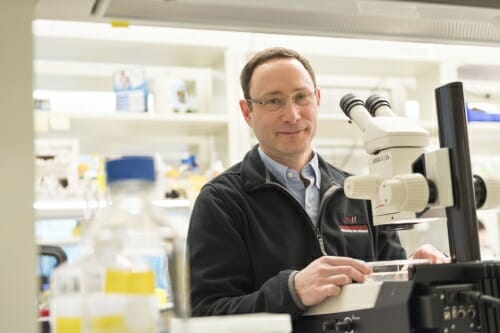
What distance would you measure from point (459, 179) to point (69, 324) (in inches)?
24.8

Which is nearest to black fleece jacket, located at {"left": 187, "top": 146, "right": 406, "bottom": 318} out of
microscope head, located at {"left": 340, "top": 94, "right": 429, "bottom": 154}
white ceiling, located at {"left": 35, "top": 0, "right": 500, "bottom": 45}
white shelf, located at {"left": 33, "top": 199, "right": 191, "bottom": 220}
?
Result: microscope head, located at {"left": 340, "top": 94, "right": 429, "bottom": 154}

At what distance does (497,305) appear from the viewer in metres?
0.92

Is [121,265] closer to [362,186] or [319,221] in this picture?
[362,186]

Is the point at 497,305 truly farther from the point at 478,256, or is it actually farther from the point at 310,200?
the point at 310,200

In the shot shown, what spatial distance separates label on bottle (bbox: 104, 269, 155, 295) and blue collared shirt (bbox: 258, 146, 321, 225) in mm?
1023

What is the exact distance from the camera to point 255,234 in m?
1.58

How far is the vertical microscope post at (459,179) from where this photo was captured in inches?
40.6

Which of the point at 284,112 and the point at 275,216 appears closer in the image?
the point at 275,216

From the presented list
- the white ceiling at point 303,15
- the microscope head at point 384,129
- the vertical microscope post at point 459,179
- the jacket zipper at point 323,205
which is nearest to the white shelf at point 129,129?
the jacket zipper at point 323,205

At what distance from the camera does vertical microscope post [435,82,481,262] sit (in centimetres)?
103

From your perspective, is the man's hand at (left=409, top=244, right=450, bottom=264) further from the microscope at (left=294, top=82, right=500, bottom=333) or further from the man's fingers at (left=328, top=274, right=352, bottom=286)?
the man's fingers at (left=328, top=274, right=352, bottom=286)

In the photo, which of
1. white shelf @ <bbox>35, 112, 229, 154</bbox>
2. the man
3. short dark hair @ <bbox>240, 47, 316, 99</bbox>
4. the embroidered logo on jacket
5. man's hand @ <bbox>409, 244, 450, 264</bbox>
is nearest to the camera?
man's hand @ <bbox>409, 244, 450, 264</bbox>

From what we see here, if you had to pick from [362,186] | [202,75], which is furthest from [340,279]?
[202,75]

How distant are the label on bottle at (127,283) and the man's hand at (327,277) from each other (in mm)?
504
